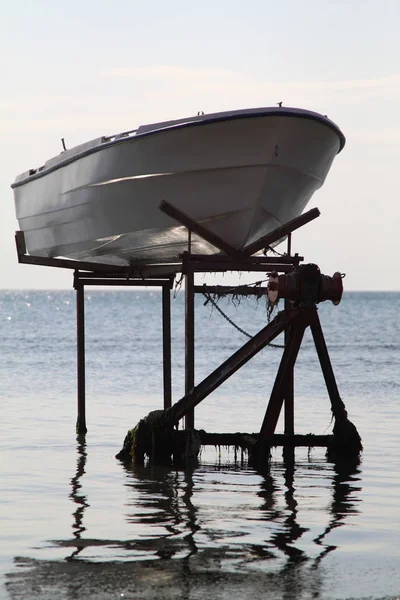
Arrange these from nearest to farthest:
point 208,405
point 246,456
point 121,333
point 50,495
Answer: point 50,495
point 246,456
point 208,405
point 121,333

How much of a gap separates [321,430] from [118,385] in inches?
377

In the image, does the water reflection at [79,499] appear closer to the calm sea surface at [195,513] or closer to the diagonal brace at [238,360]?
the calm sea surface at [195,513]

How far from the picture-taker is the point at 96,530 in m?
10.0

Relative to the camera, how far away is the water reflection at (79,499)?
9.69m

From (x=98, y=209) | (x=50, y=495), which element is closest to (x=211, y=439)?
(x=50, y=495)

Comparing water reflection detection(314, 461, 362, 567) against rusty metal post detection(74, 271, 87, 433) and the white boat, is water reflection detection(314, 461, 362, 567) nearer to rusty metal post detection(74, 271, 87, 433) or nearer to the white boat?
the white boat

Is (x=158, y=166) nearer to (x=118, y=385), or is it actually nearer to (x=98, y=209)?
(x=98, y=209)

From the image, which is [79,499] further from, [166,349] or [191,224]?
[166,349]

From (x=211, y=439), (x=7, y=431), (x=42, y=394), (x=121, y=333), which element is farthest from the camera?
(x=121, y=333)

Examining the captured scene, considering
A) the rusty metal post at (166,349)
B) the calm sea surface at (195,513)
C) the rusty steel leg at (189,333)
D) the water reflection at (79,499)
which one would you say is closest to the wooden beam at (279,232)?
the rusty steel leg at (189,333)

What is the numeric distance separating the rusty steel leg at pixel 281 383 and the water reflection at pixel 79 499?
2.18 m

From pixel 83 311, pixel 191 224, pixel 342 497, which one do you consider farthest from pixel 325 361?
pixel 83 311

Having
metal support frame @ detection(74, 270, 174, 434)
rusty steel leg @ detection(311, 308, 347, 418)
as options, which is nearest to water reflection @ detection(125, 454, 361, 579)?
rusty steel leg @ detection(311, 308, 347, 418)

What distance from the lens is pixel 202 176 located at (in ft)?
45.8
